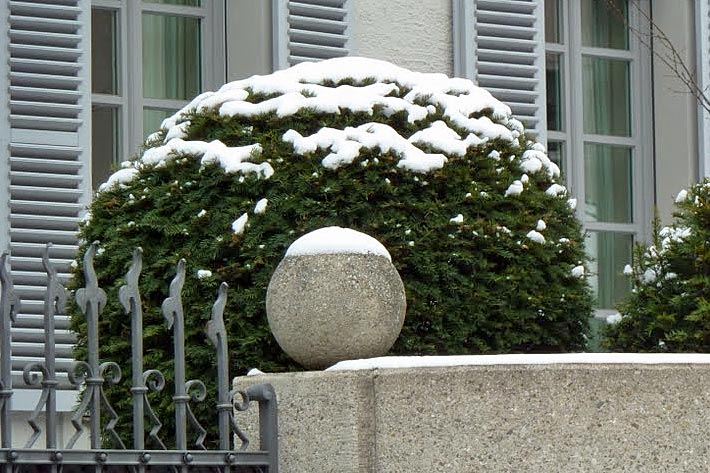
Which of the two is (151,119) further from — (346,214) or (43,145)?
(346,214)

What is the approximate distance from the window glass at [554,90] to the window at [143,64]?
1.78 meters

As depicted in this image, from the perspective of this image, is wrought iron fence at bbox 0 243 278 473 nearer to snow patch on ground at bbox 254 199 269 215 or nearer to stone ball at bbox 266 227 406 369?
stone ball at bbox 266 227 406 369

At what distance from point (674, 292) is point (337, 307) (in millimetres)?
1615

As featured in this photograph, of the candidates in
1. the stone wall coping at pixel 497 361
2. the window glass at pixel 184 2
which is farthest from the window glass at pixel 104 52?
the stone wall coping at pixel 497 361

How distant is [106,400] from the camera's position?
3744 mm

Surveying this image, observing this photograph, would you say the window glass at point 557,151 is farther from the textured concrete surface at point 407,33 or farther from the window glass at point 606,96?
the textured concrete surface at point 407,33

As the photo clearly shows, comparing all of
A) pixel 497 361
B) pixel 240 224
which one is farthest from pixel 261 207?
pixel 497 361

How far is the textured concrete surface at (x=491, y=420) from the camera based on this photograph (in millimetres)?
3994

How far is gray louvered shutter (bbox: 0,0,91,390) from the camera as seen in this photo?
645 cm

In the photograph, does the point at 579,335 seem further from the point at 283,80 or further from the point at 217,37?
the point at 217,37

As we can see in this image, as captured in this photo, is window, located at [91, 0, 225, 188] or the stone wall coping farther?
window, located at [91, 0, 225, 188]

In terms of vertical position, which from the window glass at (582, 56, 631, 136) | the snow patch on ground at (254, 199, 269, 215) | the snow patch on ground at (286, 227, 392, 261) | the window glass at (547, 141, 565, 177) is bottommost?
the snow patch on ground at (286, 227, 392, 261)

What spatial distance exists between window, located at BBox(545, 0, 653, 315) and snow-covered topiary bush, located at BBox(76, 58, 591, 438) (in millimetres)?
3035

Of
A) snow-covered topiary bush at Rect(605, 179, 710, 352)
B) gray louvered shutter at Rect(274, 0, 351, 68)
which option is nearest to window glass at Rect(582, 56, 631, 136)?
gray louvered shutter at Rect(274, 0, 351, 68)
